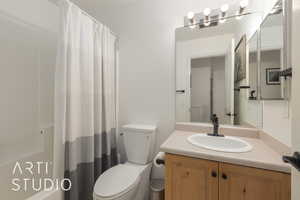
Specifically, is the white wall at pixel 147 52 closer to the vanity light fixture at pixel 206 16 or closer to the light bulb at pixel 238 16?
the vanity light fixture at pixel 206 16

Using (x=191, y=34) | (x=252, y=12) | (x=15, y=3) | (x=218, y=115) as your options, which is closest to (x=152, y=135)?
(x=218, y=115)

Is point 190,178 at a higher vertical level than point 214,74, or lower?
lower

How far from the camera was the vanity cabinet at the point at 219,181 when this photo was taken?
84cm

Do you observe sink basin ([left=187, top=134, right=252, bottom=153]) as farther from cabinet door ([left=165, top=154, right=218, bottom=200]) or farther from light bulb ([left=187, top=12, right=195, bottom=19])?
light bulb ([left=187, top=12, right=195, bottom=19])

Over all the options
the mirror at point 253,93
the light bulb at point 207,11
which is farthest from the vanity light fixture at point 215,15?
the mirror at point 253,93

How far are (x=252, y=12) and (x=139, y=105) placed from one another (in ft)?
4.68

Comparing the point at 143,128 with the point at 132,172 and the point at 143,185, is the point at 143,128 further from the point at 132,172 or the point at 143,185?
the point at 143,185

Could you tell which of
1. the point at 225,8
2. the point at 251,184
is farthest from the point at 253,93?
the point at 225,8

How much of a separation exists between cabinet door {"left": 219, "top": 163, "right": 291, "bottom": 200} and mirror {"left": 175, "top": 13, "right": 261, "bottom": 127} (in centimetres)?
59

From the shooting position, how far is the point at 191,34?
165cm

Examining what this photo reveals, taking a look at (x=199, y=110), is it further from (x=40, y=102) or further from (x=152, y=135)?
(x=40, y=102)

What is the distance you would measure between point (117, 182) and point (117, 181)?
2cm

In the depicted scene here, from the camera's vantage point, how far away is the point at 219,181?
96cm

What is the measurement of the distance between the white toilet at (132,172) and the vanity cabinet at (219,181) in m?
0.36
